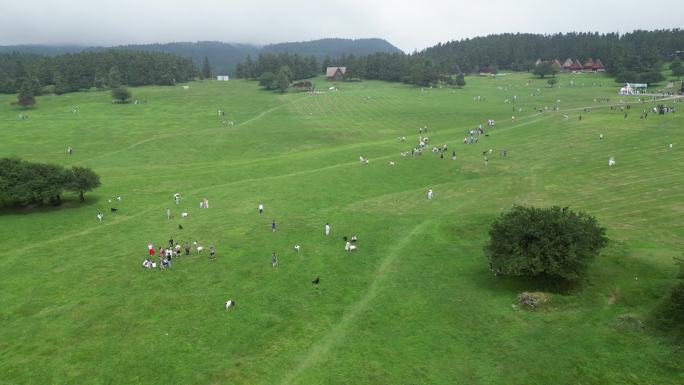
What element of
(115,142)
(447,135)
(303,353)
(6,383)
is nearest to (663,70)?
(447,135)

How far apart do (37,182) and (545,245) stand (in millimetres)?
57700

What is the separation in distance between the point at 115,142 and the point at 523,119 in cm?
9080

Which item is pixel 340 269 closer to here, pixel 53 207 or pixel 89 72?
pixel 53 207

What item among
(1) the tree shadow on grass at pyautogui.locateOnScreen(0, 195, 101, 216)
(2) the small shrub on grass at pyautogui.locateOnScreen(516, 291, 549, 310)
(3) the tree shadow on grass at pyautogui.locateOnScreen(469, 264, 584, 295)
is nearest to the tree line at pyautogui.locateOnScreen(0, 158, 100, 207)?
(1) the tree shadow on grass at pyautogui.locateOnScreen(0, 195, 101, 216)

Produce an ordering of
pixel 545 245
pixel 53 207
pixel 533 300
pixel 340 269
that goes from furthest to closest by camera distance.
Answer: pixel 53 207
pixel 340 269
pixel 545 245
pixel 533 300

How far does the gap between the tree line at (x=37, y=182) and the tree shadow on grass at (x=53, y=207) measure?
2.21ft

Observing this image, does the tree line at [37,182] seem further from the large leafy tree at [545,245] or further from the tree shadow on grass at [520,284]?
the large leafy tree at [545,245]

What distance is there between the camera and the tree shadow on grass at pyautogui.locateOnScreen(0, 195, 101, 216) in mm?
57838

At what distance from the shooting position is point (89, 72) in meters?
179

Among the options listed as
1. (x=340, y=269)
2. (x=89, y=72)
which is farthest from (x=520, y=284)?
(x=89, y=72)

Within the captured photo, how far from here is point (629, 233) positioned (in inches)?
1679

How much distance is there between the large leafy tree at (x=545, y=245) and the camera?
1312 inches

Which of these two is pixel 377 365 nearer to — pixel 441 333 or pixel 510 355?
pixel 441 333

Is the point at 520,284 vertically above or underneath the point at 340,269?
above
